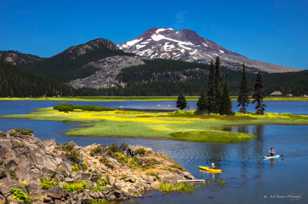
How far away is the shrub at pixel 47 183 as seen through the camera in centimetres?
3394

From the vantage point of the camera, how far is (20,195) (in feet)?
104

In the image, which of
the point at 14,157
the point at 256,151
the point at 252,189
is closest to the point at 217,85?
the point at 256,151

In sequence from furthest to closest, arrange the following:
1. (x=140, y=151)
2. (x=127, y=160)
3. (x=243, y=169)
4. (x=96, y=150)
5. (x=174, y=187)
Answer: (x=243, y=169) → (x=140, y=151) → (x=96, y=150) → (x=127, y=160) → (x=174, y=187)

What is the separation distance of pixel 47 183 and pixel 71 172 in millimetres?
3252

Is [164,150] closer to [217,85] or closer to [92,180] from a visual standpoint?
[92,180]

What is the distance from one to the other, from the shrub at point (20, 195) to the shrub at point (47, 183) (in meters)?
1.83

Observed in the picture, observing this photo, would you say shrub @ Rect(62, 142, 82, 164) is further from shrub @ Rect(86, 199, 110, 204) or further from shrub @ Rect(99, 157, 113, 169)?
shrub @ Rect(86, 199, 110, 204)

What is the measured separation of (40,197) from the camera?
3275cm

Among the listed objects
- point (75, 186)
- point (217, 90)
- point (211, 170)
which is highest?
point (217, 90)

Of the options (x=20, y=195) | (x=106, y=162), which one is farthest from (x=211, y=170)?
(x=20, y=195)

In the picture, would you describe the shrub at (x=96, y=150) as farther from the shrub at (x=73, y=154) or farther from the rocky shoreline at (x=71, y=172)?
the shrub at (x=73, y=154)

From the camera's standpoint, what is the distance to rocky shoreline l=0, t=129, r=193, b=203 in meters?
33.3

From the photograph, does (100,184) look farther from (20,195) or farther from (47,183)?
(20,195)

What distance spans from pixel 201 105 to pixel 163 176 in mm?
93301
